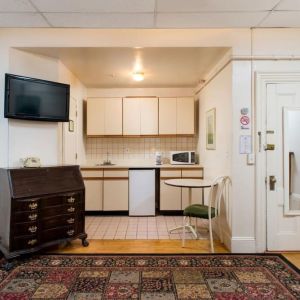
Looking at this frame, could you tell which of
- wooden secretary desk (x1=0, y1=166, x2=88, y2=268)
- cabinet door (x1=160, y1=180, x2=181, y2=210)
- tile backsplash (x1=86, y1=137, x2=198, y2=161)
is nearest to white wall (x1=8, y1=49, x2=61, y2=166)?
wooden secretary desk (x1=0, y1=166, x2=88, y2=268)

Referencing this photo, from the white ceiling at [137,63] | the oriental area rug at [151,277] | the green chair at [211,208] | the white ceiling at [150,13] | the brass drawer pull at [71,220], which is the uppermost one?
the white ceiling at [150,13]

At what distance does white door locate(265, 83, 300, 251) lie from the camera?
2.99m

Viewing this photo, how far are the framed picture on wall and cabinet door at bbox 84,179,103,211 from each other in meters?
2.05

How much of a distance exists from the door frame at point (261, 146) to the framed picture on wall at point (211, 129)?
0.87 metres

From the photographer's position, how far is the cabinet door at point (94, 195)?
15.3 ft

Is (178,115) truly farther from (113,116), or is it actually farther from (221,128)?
(221,128)

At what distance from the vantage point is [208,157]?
4.28 metres

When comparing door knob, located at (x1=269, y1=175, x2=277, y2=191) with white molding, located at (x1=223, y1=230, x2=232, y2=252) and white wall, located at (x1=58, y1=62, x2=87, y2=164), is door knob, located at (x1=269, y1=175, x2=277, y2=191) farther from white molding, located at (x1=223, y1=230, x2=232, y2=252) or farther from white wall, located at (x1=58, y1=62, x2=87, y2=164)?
white wall, located at (x1=58, y1=62, x2=87, y2=164)

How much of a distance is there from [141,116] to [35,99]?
2.20 meters

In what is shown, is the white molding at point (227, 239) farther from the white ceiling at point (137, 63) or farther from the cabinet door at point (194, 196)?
the white ceiling at point (137, 63)

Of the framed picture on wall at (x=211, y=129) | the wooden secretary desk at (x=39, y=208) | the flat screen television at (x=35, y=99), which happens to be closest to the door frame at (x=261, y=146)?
the framed picture on wall at (x=211, y=129)

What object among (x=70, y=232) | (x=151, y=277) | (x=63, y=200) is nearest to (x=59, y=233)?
(x=70, y=232)

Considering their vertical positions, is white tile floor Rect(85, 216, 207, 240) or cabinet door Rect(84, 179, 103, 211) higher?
cabinet door Rect(84, 179, 103, 211)

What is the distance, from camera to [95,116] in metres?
4.98
